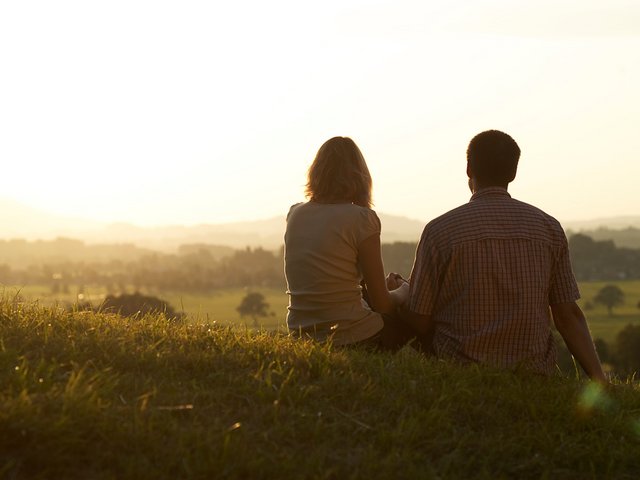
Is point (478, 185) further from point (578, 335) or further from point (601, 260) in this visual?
point (601, 260)

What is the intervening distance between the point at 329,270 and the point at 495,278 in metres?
1.28

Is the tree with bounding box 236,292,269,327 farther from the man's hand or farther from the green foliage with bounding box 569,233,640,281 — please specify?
the green foliage with bounding box 569,233,640,281

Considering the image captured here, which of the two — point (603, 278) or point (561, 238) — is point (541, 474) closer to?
point (561, 238)

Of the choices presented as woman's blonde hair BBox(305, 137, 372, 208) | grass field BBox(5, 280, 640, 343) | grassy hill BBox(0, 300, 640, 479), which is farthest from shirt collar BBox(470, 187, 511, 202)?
grass field BBox(5, 280, 640, 343)

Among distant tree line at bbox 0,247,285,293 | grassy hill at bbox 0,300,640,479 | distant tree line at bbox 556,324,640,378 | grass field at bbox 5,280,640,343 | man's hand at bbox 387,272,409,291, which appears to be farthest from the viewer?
distant tree line at bbox 0,247,285,293

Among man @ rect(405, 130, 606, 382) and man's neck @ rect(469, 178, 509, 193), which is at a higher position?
man's neck @ rect(469, 178, 509, 193)

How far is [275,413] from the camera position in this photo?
4.48 metres

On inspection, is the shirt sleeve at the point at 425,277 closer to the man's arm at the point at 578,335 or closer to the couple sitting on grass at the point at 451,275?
the couple sitting on grass at the point at 451,275

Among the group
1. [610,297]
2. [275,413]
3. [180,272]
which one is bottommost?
[610,297]

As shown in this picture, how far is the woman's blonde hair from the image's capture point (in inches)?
257

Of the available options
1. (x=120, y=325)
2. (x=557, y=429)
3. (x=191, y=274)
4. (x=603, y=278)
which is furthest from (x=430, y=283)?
(x=603, y=278)

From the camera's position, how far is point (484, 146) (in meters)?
5.98

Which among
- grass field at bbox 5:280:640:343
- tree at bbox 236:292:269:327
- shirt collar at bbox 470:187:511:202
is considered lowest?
grass field at bbox 5:280:640:343

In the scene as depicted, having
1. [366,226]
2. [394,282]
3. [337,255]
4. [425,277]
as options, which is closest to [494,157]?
[425,277]
